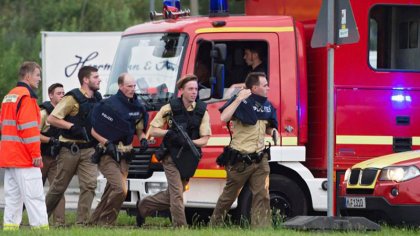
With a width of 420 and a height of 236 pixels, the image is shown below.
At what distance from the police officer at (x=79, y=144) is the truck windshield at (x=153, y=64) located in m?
0.61

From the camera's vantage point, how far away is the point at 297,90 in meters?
14.6

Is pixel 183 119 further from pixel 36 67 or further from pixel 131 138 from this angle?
pixel 36 67

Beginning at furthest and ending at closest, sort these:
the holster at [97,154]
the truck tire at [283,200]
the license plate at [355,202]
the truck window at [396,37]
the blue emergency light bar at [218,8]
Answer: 1. the blue emergency light bar at [218,8]
2. the truck window at [396,37]
3. the truck tire at [283,200]
4. the holster at [97,154]
5. the license plate at [355,202]

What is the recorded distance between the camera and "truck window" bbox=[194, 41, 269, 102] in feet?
48.0

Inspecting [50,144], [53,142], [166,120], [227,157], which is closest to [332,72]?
[227,157]

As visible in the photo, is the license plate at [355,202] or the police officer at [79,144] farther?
the police officer at [79,144]

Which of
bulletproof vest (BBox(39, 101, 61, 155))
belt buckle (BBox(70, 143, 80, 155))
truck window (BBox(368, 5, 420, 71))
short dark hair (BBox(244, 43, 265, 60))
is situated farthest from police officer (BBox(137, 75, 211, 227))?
truck window (BBox(368, 5, 420, 71))

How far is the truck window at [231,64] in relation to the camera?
14.6 metres

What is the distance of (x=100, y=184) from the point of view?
49.8 feet

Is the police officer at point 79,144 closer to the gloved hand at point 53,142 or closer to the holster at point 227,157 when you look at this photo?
the gloved hand at point 53,142

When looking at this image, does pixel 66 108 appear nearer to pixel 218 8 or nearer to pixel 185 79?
pixel 185 79

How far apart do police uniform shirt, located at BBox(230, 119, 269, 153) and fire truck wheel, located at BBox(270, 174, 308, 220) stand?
104 centimetres

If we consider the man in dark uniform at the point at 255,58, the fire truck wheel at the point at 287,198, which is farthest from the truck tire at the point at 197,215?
the man in dark uniform at the point at 255,58

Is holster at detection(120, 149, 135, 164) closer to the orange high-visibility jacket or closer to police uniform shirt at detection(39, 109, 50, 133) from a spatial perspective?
the orange high-visibility jacket
